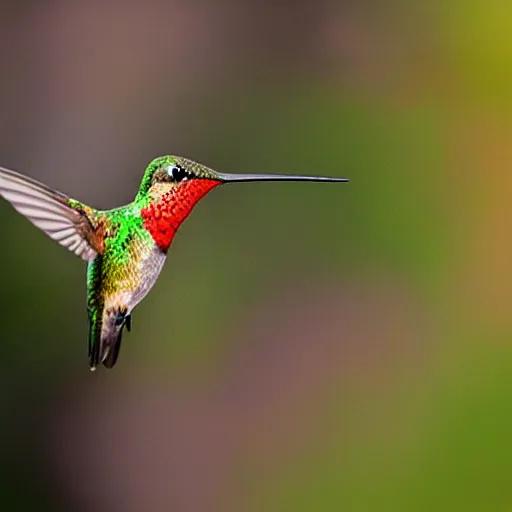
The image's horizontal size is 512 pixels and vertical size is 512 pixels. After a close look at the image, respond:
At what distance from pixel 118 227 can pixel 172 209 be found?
5 cm

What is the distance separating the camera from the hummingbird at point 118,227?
293 millimetres

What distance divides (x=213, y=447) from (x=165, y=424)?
0.09 meters

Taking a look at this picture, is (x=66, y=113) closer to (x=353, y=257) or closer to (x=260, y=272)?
(x=260, y=272)

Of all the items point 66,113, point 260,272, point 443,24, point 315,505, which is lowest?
point 315,505

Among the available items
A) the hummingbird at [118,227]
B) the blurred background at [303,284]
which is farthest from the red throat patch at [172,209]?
the blurred background at [303,284]

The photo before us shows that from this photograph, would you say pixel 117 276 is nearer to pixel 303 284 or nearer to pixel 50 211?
pixel 50 211

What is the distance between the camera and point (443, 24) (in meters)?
1.36

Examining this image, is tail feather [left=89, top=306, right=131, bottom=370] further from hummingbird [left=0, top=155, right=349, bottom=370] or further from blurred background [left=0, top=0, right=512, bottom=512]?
blurred background [left=0, top=0, right=512, bottom=512]

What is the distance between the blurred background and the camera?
1.32 metres

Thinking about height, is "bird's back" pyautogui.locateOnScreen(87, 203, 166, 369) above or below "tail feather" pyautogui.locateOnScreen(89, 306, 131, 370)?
above

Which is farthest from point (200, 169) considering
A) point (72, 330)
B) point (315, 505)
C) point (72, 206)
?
point (315, 505)

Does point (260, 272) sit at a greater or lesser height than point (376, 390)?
greater

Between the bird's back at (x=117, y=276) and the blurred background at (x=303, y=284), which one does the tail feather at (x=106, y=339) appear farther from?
the blurred background at (x=303, y=284)

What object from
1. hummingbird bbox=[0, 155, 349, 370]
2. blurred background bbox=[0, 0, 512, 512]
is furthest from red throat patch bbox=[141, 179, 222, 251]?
blurred background bbox=[0, 0, 512, 512]
